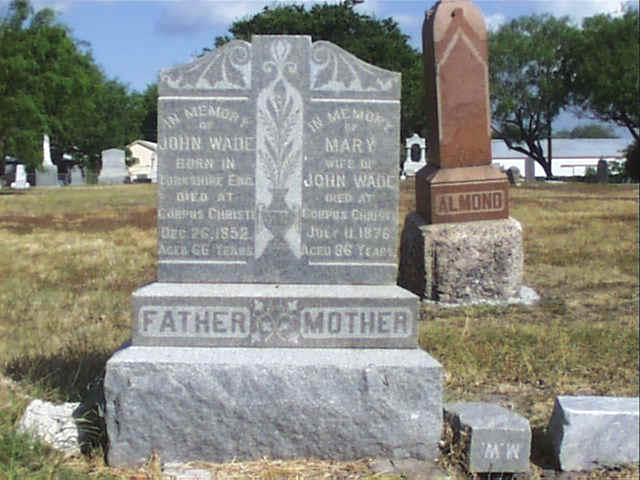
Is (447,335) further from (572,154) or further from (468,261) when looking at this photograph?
(572,154)

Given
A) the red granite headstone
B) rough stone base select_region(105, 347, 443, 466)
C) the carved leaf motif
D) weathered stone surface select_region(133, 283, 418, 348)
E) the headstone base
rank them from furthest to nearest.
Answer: the headstone base → the red granite headstone → the carved leaf motif → weathered stone surface select_region(133, 283, 418, 348) → rough stone base select_region(105, 347, 443, 466)

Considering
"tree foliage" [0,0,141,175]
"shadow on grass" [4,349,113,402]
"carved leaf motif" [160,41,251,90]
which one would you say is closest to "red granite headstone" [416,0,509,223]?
"shadow on grass" [4,349,113,402]

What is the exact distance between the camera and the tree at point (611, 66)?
45.9 m

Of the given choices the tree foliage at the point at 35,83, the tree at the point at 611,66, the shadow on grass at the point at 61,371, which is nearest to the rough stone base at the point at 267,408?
the shadow on grass at the point at 61,371

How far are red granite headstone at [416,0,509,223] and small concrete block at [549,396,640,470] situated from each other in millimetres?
4440

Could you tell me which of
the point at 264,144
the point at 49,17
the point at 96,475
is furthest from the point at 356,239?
the point at 49,17

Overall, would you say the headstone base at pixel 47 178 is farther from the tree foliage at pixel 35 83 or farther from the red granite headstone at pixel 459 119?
the red granite headstone at pixel 459 119

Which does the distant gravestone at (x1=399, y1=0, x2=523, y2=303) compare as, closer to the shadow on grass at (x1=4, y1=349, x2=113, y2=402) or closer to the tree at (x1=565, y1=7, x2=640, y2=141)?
the shadow on grass at (x1=4, y1=349, x2=113, y2=402)

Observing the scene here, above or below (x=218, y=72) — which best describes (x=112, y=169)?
above

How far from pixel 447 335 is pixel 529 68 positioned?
170 ft

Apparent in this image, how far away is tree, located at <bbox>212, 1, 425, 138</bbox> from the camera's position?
40875 millimetres

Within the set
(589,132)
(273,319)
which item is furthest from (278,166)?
(589,132)

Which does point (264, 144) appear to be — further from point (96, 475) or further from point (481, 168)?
point (481, 168)

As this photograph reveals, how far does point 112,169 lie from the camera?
49031mm
